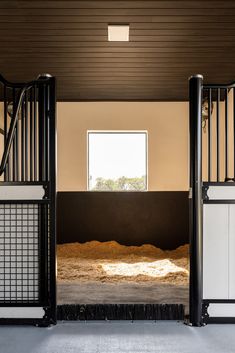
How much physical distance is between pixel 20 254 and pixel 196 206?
1.19 m

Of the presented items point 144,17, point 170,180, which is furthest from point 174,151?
point 144,17

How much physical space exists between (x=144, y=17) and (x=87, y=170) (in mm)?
3212

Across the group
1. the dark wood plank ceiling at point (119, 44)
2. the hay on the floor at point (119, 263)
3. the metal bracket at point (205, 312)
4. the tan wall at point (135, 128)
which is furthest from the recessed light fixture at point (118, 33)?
the tan wall at point (135, 128)

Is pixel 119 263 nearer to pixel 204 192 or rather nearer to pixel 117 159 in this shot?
pixel 117 159

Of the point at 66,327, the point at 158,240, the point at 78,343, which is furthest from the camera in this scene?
the point at 158,240

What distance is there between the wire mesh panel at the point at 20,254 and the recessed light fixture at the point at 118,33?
6.02ft

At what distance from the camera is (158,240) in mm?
6453

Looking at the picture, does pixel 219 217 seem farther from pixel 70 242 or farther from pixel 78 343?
pixel 70 242

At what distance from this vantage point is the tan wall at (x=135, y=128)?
6570 millimetres

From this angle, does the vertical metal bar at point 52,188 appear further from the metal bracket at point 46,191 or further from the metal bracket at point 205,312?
the metal bracket at point 205,312

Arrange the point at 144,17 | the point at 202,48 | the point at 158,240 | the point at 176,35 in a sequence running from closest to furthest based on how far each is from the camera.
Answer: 1. the point at 144,17
2. the point at 176,35
3. the point at 202,48
4. the point at 158,240

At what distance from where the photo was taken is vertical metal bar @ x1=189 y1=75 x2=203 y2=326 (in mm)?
2857

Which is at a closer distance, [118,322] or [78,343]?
[78,343]

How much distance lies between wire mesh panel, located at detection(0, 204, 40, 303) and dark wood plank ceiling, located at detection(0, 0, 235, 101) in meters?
1.70
